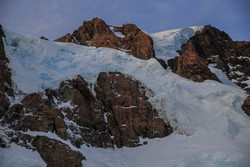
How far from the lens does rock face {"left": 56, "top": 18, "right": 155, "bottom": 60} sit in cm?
6719

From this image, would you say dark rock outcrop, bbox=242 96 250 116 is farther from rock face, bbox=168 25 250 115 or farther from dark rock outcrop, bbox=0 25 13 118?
dark rock outcrop, bbox=0 25 13 118

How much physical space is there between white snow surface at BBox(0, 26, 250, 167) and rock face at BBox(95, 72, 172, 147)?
3.69 feet

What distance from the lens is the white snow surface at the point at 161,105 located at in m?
29.6

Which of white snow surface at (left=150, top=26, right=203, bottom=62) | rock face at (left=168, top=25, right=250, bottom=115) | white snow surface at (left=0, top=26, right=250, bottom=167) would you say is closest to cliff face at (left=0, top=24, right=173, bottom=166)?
white snow surface at (left=0, top=26, right=250, bottom=167)

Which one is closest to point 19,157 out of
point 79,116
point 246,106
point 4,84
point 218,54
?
point 4,84

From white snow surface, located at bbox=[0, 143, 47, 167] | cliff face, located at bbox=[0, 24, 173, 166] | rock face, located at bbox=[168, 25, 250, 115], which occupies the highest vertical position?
rock face, located at bbox=[168, 25, 250, 115]

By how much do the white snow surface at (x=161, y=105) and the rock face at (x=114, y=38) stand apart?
2310cm

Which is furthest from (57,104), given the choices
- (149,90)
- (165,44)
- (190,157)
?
(165,44)

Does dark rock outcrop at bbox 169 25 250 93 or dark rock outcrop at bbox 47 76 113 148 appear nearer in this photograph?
dark rock outcrop at bbox 47 76 113 148

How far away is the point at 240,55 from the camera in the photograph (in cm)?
8262

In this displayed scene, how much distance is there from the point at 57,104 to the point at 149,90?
13211 millimetres

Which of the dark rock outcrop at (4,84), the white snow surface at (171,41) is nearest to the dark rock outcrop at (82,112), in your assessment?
the dark rock outcrop at (4,84)

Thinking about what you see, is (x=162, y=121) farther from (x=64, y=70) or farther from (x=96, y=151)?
(x=64, y=70)

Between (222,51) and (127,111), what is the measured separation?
5697 centimetres
